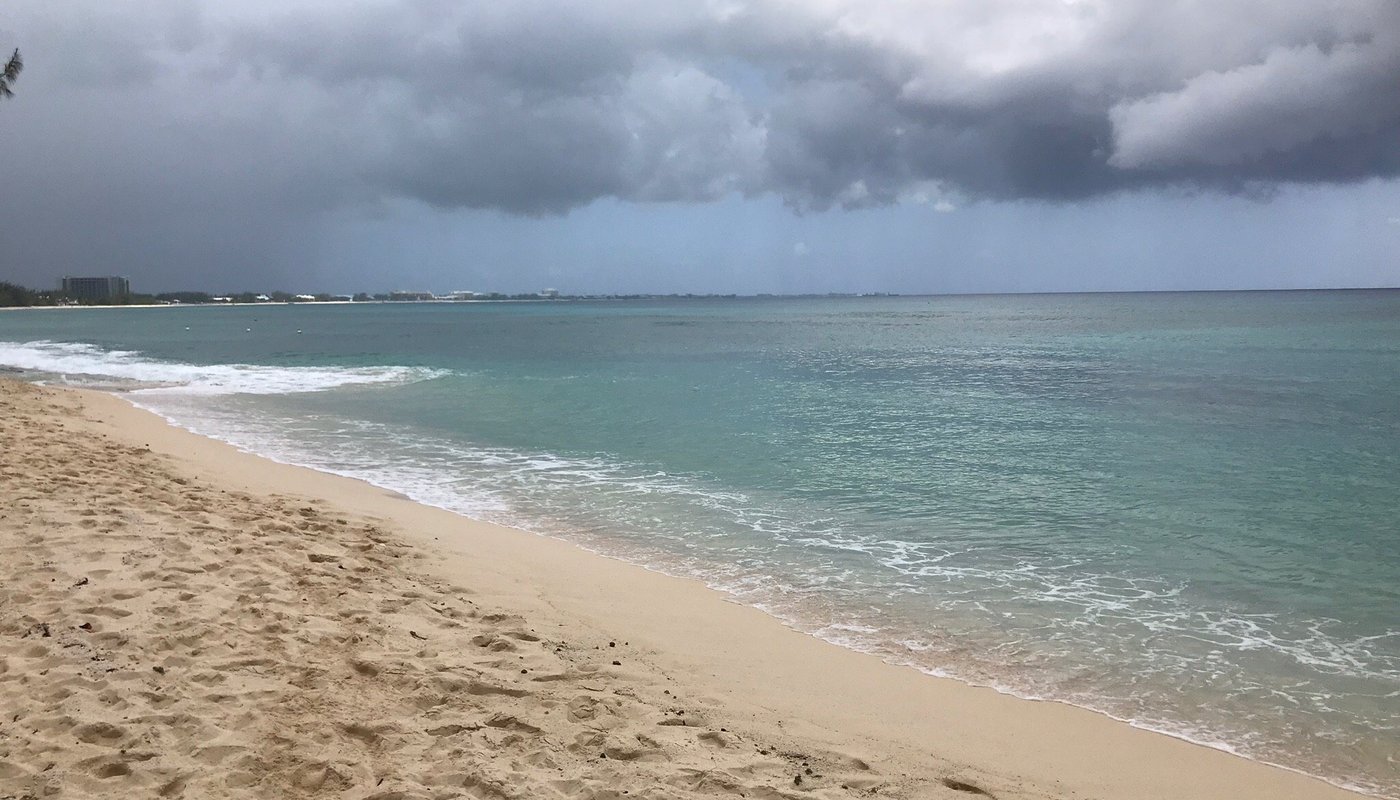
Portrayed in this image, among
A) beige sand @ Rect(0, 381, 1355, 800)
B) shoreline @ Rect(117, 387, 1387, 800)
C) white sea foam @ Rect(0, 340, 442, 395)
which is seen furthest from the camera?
white sea foam @ Rect(0, 340, 442, 395)

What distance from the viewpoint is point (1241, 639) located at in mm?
7000

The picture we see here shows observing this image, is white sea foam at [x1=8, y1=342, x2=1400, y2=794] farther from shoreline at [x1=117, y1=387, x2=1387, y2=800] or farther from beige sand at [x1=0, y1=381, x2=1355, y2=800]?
beige sand at [x1=0, y1=381, x2=1355, y2=800]

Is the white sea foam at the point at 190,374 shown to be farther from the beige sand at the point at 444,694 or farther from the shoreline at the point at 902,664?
the beige sand at the point at 444,694

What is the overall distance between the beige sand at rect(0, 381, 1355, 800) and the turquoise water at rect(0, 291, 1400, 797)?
2.53 feet

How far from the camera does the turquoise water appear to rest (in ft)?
20.9

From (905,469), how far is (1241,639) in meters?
7.03

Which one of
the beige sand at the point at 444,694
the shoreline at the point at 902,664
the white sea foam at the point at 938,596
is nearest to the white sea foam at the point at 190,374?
the white sea foam at the point at 938,596

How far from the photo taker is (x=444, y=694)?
187 inches

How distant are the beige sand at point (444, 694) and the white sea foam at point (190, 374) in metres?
21.4

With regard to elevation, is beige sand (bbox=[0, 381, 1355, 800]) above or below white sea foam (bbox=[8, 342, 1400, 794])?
above

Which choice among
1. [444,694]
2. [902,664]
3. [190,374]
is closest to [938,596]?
[902,664]

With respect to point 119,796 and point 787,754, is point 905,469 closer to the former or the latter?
point 787,754

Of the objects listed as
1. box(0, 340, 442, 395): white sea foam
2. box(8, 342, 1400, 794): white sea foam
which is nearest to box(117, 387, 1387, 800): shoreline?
box(8, 342, 1400, 794): white sea foam

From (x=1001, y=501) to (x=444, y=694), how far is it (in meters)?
8.93
